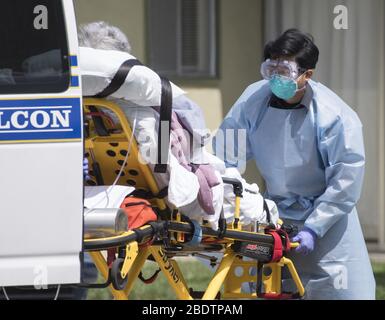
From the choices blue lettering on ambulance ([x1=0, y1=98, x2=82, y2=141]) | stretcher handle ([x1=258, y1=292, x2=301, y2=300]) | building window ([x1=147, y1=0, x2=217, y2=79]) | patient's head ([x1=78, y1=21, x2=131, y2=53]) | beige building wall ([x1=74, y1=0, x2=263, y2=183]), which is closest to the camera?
blue lettering on ambulance ([x1=0, y1=98, x2=82, y2=141])

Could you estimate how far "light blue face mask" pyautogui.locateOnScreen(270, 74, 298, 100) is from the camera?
591cm

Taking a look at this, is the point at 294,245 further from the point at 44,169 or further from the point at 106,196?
the point at 44,169

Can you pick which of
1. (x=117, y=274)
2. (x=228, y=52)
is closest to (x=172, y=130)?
(x=117, y=274)

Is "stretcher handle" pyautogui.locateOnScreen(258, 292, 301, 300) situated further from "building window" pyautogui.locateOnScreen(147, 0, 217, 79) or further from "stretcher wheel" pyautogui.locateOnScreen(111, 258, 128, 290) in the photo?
"building window" pyautogui.locateOnScreen(147, 0, 217, 79)

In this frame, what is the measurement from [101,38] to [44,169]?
31.4 inches

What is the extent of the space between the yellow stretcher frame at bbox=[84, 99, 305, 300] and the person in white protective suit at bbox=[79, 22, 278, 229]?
56 mm

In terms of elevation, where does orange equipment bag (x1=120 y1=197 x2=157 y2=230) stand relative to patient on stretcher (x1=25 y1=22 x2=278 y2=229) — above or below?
below

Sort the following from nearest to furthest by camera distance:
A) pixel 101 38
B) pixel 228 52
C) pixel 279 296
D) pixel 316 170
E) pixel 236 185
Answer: pixel 101 38 < pixel 236 185 < pixel 279 296 < pixel 316 170 < pixel 228 52

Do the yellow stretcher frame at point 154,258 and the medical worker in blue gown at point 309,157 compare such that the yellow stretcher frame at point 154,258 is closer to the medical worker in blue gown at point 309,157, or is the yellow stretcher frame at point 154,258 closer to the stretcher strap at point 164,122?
the stretcher strap at point 164,122

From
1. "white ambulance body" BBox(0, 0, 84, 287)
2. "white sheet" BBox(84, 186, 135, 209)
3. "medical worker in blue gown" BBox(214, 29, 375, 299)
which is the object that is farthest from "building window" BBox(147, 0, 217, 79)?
"white ambulance body" BBox(0, 0, 84, 287)

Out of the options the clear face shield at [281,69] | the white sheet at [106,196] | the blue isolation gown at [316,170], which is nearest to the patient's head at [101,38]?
the white sheet at [106,196]

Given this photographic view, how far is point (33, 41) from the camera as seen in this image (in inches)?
195

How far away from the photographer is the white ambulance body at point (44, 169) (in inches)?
189

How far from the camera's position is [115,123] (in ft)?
16.9
